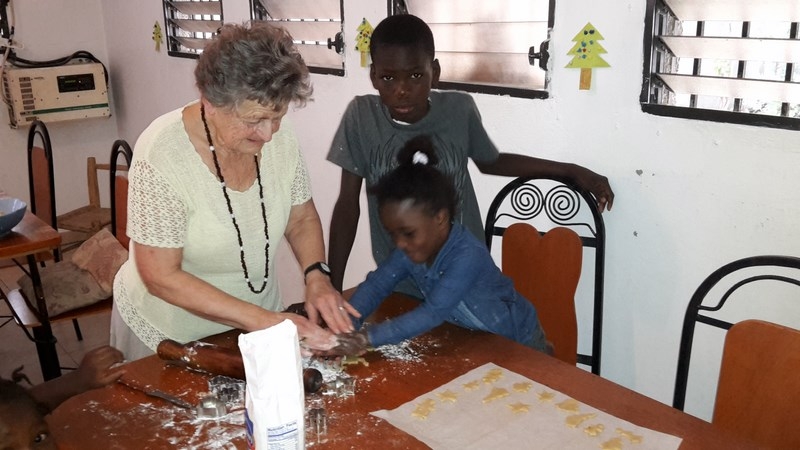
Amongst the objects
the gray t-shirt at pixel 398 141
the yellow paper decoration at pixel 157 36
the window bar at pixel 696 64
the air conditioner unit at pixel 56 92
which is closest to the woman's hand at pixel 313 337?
the gray t-shirt at pixel 398 141

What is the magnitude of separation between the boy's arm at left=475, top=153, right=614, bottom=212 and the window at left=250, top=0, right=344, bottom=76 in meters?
1.16

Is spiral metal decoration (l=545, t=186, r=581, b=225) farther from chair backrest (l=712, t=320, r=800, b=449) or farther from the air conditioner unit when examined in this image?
the air conditioner unit

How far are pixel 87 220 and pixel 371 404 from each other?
339 centimetres

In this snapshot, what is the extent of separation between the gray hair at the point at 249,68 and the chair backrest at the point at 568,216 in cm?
95

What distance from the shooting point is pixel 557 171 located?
2076 mm

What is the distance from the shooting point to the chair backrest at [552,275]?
1.99 metres

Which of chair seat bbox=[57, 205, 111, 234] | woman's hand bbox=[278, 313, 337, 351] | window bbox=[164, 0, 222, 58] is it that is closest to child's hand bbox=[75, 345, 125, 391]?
woman's hand bbox=[278, 313, 337, 351]

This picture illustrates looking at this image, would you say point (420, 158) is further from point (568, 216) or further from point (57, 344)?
point (57, 344)

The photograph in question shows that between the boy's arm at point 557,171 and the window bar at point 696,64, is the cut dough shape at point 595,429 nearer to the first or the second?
the boy's arm at point 557,171

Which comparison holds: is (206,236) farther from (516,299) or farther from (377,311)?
(516,299)

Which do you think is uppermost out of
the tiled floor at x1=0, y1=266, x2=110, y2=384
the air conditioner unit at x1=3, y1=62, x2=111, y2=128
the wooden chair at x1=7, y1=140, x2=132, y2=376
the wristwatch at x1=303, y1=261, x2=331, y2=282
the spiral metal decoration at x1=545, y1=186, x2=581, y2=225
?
the air conditioner unit at x1=3, y1=62, x2=111, y2=128

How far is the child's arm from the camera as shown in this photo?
1.32 meters

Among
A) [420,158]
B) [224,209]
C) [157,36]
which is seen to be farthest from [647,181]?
[157,36]

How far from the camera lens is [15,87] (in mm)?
4625
